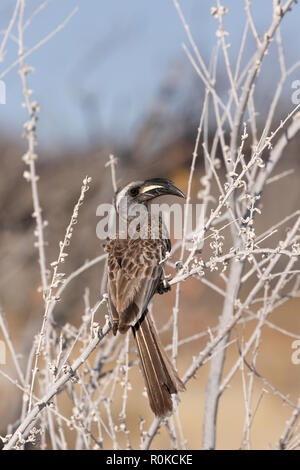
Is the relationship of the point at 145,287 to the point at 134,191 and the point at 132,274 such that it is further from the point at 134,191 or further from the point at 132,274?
the point at 134,191

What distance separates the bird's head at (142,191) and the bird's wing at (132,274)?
Answer: 374mm

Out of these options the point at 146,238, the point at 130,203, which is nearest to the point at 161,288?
the point at 146,238

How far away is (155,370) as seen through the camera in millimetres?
2617

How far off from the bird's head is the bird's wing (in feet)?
1.23

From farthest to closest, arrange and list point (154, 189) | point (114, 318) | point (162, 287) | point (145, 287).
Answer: point (154, 189) → point (162, 287) → point (145, 287) → point (114, 318)

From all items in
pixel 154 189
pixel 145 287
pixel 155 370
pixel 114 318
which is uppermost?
pixel 154 189

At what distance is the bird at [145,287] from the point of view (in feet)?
8.48

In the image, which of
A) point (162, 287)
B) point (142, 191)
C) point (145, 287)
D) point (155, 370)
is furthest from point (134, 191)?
point (155, 370)

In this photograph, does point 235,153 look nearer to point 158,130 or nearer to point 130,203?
point 130,203

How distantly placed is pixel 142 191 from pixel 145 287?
2.60 feet

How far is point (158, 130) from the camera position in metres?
7.70

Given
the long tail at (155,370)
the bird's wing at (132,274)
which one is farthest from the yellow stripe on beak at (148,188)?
the long tail at (155,370)

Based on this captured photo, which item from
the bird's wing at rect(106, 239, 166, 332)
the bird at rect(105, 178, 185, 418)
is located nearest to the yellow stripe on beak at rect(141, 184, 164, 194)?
the bird at rect(105, 178, 185, 418)
